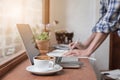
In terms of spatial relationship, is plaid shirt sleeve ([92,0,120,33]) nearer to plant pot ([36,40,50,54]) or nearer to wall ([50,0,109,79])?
plant pot ([36,40,50,54])

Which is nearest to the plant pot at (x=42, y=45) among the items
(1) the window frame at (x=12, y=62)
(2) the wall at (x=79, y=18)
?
(1) the window frame at (x=12, y=62)

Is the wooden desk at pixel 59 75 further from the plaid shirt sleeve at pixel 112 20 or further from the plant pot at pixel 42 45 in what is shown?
the plant pot at pixel 42 45

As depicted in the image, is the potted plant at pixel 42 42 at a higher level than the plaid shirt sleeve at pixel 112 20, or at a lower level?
lower

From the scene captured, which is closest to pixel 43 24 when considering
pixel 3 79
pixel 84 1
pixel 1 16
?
pixel 84 1

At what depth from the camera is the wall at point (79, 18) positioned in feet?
8.80

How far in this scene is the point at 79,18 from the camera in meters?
2.71

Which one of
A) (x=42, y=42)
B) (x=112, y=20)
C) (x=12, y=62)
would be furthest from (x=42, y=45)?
(x=112, y=20)

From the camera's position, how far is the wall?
2.68 m

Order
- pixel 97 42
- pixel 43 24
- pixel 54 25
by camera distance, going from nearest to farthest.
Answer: pixel 97 42 → pixel 43 24 → pixel 54 25

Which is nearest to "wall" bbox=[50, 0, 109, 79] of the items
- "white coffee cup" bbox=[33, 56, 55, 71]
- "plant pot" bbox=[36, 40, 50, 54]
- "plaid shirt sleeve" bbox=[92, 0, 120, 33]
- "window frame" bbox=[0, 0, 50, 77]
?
"plant pot" bbox=[36, 40, 50, 54]

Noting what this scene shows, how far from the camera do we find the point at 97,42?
53.0 inches

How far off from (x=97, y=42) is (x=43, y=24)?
117cm

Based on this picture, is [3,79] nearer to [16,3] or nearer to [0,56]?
[0,56]

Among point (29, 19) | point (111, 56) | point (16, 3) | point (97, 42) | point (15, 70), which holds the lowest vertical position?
point (111, 56)
